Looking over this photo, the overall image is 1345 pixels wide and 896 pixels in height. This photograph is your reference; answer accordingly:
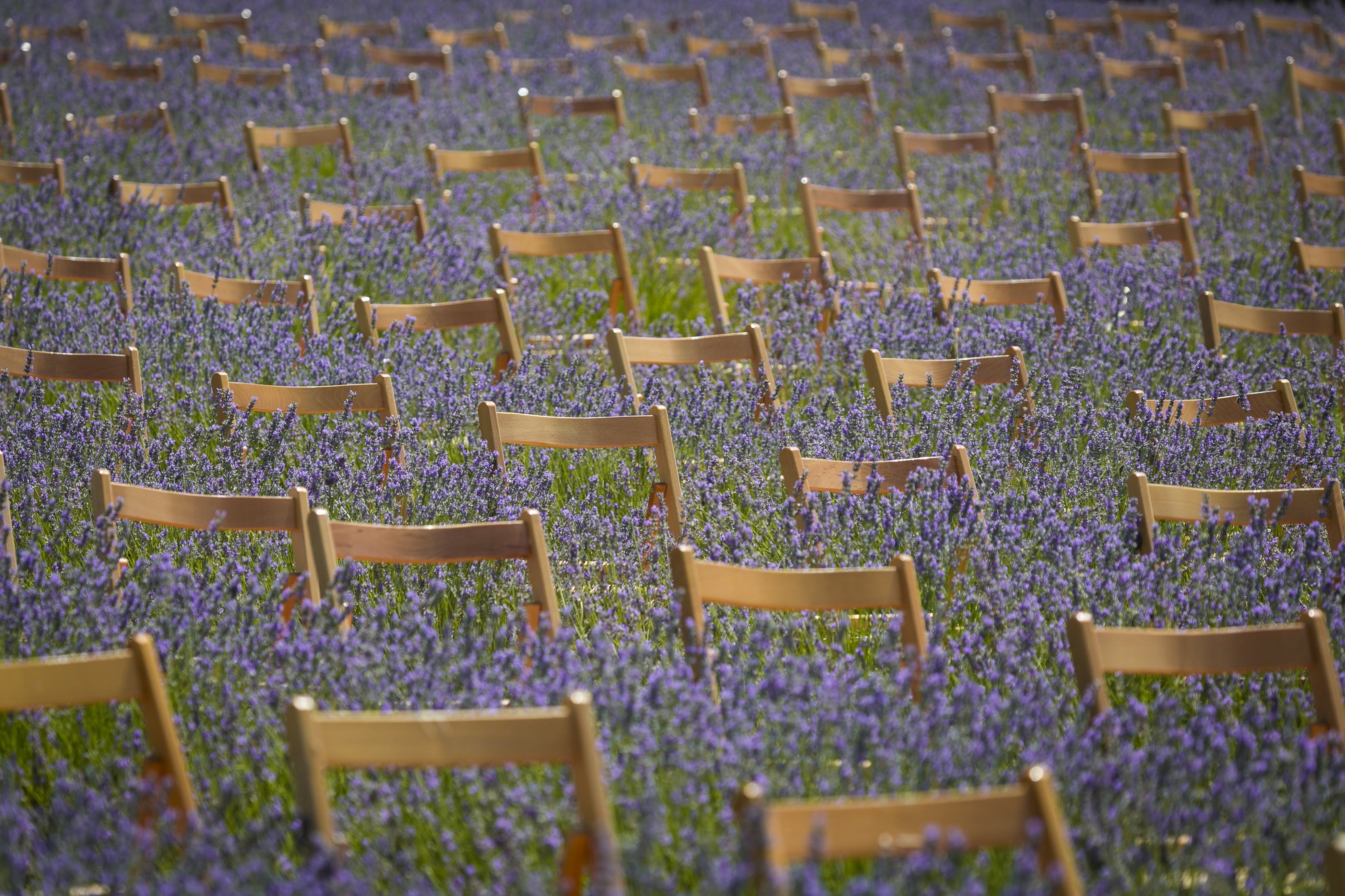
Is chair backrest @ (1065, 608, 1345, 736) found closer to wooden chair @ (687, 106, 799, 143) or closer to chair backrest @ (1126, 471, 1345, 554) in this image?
chair backrest @ (1126, 471, 1345, 554)

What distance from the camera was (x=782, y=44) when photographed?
8805 mm

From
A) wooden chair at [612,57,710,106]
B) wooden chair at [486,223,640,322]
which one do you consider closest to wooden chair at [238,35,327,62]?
wooden chair at [612,57,710,106]

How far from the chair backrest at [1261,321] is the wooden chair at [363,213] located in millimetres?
2839

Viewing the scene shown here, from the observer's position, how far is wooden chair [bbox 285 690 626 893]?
1426 mm

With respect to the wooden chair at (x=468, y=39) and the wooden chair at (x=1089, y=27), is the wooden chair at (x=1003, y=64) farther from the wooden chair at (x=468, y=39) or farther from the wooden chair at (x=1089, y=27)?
the wooden chair at (x=468, y=39)

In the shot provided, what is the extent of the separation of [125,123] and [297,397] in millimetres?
3546

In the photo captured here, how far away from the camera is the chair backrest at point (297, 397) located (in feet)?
9.64

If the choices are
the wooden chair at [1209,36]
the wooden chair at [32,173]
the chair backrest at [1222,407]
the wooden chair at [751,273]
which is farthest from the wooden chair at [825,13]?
the chair backrest at [1222,407]

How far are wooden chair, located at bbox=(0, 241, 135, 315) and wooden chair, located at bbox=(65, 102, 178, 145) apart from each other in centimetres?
181

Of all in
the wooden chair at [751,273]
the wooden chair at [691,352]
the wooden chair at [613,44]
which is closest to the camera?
the wooden chair at [691,352]

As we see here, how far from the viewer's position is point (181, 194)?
15.5ft

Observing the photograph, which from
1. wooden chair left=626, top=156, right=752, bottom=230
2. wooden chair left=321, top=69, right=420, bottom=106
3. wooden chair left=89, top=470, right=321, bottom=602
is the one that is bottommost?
wooden chair left=89, top=470, right=321, bottom=602

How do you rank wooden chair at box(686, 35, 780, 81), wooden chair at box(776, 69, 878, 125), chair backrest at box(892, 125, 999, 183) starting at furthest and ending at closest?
wooden chair at box(686, 35, 780, 81), wooden chair at box(776, 69, 878, 125), chair backrest at box(892, 125, 999, 183)

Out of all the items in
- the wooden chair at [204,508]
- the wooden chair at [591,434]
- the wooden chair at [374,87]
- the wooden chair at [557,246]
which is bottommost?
the wooden chair at [591,434]
